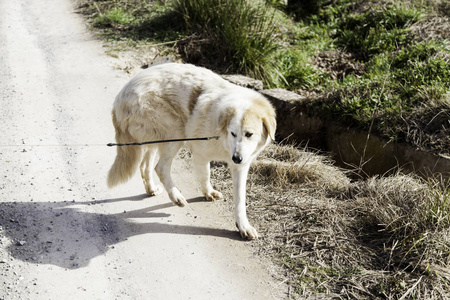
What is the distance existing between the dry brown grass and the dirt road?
0.37 meters

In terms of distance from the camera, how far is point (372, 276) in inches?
162

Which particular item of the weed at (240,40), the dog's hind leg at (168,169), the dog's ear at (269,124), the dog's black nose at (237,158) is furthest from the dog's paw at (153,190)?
the weed at (240,40)

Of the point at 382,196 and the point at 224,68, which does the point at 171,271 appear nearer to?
the point at 382,196

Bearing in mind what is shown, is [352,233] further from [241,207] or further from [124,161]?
[124,161]

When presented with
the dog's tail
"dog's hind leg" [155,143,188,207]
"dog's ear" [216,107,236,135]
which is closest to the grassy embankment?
"dog's hind leg" [155,143,188,207]

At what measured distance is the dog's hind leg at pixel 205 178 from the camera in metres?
4.92

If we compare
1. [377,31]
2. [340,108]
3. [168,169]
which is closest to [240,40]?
[340,108]

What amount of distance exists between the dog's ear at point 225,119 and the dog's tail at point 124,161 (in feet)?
3.40

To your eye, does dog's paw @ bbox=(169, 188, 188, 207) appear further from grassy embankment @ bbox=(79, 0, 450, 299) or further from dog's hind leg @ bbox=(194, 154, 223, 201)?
grassy embankment @ bbox=(79, 0, 450, 299)

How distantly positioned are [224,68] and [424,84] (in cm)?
346

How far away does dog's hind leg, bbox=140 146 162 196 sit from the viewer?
16.9 ft

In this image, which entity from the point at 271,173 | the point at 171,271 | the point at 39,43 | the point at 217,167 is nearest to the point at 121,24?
the point at 39,43

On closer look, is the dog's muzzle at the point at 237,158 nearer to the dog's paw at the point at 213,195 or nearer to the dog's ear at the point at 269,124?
the dog's ear at the point at 269,124

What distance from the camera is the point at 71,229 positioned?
4.65m
